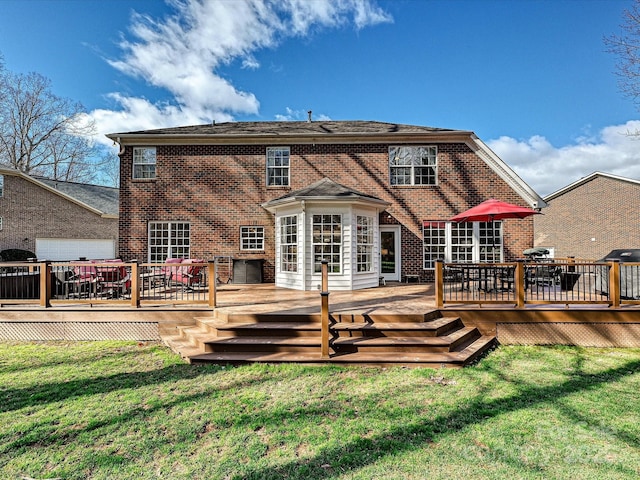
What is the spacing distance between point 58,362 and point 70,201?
23369 millimetres

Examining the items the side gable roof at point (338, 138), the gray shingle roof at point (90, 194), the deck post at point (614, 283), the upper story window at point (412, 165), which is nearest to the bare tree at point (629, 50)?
the side gable roof at point (338, 138)

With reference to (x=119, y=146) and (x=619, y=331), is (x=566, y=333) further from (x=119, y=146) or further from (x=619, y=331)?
(x=119, y=146)

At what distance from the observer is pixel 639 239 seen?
22609 mm

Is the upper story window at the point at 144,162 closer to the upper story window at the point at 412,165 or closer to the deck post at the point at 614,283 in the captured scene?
the upper story window at the point at 412,165

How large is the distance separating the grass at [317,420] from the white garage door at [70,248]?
69.9ft

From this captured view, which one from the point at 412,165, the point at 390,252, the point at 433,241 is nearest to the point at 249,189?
the point at 390,252

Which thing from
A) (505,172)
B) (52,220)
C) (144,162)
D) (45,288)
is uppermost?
(144,162)

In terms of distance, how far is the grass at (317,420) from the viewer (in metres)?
2.87

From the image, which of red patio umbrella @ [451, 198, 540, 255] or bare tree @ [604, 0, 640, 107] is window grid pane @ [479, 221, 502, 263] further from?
bare tree @ [604, 0, 640, 107]

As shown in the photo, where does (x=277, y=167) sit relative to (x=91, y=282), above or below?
above

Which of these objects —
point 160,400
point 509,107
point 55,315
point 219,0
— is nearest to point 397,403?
point 160,400

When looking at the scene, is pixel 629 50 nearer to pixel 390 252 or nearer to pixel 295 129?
pixel 390 252

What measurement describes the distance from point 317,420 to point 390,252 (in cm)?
898

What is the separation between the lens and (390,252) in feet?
39.6
